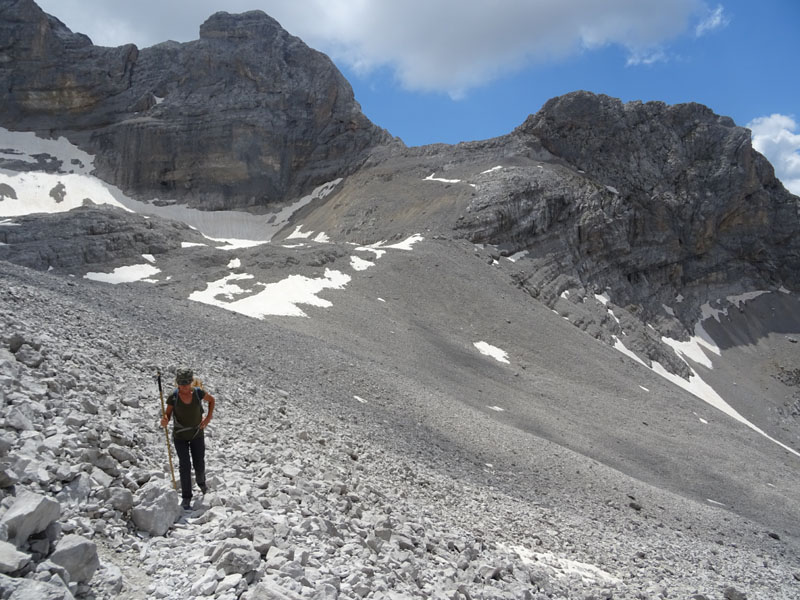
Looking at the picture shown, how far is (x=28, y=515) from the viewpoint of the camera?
17.7ft

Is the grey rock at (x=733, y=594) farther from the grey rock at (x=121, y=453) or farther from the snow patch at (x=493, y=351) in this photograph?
the snow patch at (x=493, y=351)

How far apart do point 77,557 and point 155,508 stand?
1322mm

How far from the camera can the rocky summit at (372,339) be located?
736cm

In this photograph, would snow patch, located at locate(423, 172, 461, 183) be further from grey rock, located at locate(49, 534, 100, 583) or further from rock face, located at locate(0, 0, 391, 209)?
grey rock, located at locate(49, 534, 100, 583)

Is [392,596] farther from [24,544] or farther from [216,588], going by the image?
[24,544]

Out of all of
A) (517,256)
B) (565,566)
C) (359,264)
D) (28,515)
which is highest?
(517,256)

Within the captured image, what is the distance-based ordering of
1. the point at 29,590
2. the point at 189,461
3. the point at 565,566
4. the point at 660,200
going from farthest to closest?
1. the point at 660,200
2. the point at 565,566
3. the point at 189,461
4. the point at 29,590

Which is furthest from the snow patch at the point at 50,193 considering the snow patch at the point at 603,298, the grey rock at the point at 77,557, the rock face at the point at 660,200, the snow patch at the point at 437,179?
the grey rock at the point at 77,557

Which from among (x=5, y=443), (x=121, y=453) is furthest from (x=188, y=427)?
(x=5, y=443)

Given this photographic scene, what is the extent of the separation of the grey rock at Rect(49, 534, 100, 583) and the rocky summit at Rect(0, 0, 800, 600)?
0.7 inches

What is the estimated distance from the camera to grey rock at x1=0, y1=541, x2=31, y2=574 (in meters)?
4.83

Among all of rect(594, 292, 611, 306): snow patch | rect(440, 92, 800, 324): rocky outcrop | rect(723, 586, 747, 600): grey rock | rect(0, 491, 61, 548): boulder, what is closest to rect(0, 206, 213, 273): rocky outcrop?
rect(440, 92, 800, 324): rocky outcrop

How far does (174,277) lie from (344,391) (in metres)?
26.0

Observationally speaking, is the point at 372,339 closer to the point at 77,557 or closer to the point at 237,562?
the point at 237,562
